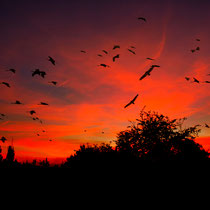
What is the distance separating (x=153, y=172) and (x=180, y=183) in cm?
189

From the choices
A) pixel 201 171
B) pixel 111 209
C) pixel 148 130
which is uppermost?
pixel 148 130

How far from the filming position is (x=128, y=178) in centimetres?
1267

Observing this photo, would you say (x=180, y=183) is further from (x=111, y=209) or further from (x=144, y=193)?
(x=111, y=209)

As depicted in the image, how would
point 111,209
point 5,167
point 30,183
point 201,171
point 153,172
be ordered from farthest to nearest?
point 201,171
point 153,172
point 5,167
point 30,183
point 111,209

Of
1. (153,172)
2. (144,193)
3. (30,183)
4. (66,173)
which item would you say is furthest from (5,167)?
(153,172)

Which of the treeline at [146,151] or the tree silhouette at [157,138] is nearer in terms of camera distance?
the treeline at [146,151]

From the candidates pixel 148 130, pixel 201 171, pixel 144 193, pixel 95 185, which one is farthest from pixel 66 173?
pixel 148 130

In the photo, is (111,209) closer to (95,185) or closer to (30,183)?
(95,185)

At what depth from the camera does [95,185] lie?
12039 millimetres

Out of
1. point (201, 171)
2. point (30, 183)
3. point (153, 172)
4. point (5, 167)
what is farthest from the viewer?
point (201, 171)

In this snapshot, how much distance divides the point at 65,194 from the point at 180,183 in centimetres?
754

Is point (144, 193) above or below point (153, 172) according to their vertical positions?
below

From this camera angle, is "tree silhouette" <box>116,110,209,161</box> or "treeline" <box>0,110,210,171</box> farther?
"tree silhouette" <box>116,110,209,161</box>

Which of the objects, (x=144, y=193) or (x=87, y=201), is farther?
(x=144, y=193)
